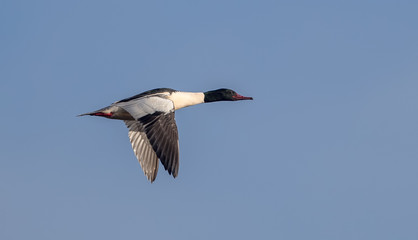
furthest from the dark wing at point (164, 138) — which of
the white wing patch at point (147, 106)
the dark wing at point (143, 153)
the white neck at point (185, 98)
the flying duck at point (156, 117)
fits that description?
the dark wing at point (143, 153)

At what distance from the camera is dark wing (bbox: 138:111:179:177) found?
14.4 meters

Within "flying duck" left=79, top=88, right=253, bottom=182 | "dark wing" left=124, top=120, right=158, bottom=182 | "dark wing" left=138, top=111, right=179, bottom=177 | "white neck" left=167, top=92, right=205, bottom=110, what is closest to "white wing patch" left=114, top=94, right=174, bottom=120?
"flying duck" left=79, top=88, right=253, bottom=182

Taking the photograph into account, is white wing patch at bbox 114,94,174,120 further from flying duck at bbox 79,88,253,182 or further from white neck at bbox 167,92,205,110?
white neck at bbox 167,92,205,110

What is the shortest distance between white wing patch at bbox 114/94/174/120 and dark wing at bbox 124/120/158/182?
136 cm

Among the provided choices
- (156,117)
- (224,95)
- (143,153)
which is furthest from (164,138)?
(224,95)

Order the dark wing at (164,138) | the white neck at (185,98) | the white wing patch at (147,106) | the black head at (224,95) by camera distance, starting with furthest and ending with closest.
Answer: the black head at (224,95), the white neck at (185,98), the white wing patch at (147,106), the dark wing at (164,138)

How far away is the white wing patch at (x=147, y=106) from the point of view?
15.1 m

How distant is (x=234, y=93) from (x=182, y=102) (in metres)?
1.87

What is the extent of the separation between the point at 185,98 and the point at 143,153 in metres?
1.63

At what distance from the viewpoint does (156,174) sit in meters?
17.1

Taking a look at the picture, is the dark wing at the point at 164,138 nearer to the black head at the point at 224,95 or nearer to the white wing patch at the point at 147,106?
the white wing patch at the point at 147,106

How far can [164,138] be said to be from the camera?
1462cm

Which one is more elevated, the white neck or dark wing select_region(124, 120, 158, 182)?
the white neck

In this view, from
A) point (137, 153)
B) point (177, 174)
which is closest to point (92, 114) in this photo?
point (137, 153)
